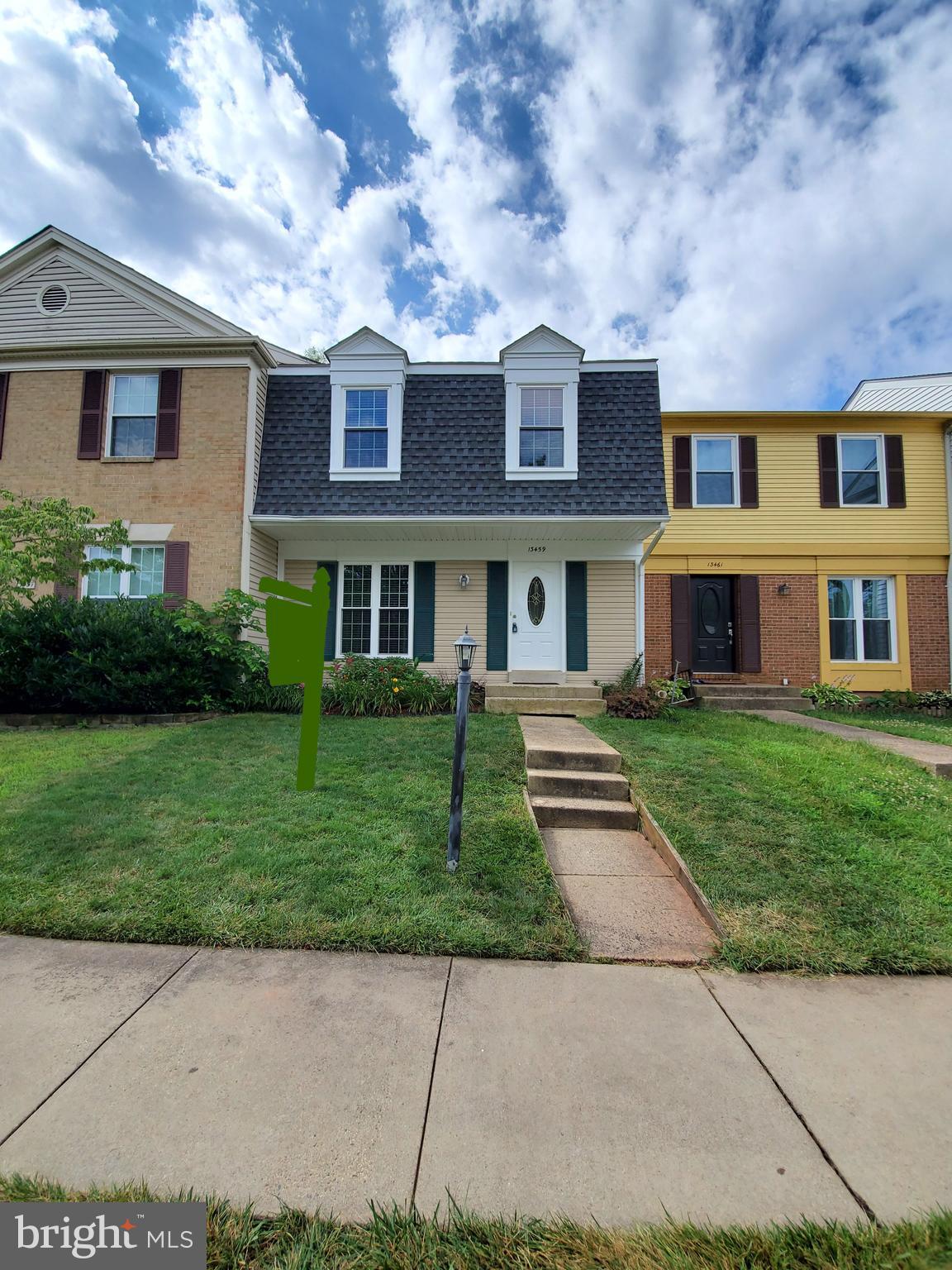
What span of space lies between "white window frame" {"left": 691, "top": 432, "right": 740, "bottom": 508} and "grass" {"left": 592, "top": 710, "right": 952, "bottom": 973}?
661 centimetres

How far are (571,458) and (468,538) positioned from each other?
2.20 meters

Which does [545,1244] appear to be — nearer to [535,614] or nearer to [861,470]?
[535,614]

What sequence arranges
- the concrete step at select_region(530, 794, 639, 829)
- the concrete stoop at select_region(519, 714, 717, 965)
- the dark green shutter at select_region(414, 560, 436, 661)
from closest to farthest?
1. the concrete stoop at select_region(519, 714, 717, 965)
2. the concrete step at select_region(530, 794, 639, 829)
3. the dark green shutter at select_region(414, 560, 436, 661)

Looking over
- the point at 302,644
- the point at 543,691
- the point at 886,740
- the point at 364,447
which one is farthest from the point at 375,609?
the point at 886,740

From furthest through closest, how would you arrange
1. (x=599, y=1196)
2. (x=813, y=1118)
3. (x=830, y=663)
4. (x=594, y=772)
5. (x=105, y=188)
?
(x=830, y=663) < (x=105, y=188) < (x=594, y=772) < (x=813, y=1118) < (x=599, y=1196)

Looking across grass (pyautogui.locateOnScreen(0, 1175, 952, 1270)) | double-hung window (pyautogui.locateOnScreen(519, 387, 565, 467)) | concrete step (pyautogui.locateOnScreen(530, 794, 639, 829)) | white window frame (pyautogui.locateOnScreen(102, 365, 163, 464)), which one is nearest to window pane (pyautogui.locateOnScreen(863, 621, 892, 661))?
double-hung window (pyautogui.locateOnScreen(519, 387, 565, 467))

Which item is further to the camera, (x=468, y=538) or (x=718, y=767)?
(x=468, y=538)

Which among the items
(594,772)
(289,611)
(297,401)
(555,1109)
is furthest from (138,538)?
(555,1109)

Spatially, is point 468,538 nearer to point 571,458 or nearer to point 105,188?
point 571,458

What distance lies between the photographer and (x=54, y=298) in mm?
9828

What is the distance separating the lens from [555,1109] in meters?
1.70

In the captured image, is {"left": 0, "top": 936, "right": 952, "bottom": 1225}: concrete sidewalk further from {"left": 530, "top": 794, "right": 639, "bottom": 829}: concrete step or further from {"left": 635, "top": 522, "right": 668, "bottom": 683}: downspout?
{"left": 635, "top": 522, "right": 668, "bottom": 683}: downspout

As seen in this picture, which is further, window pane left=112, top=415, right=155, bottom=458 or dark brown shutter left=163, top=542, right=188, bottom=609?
window pane left=112, top=415, right=155, bottom=458

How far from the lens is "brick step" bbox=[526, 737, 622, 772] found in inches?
199
